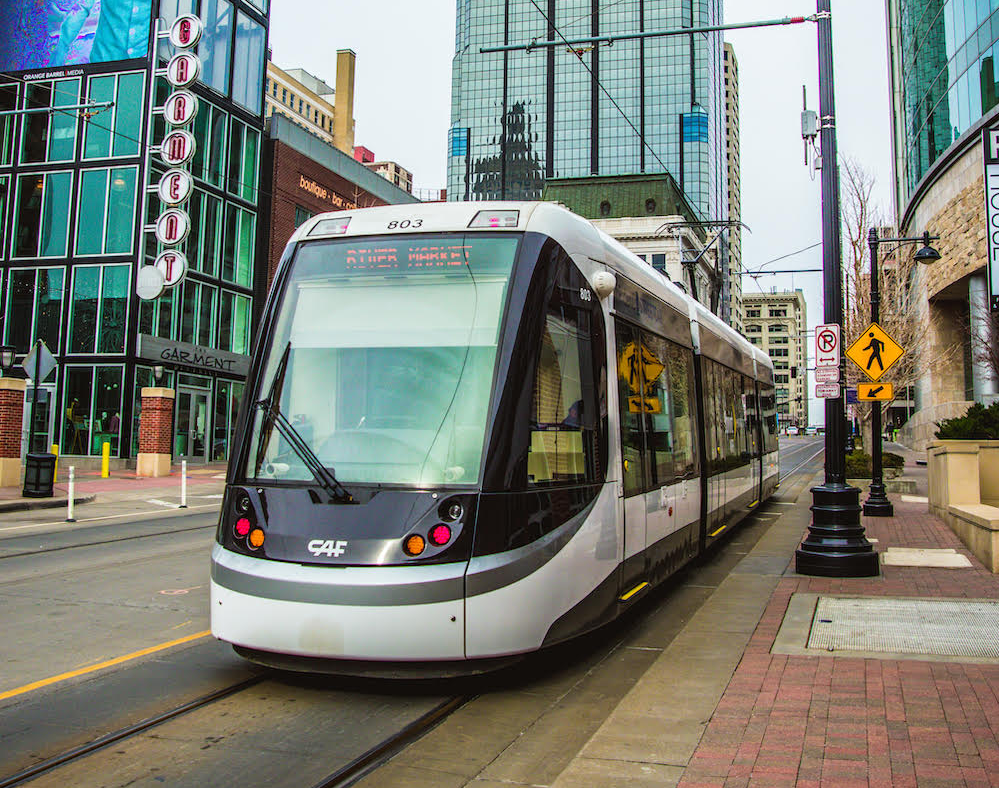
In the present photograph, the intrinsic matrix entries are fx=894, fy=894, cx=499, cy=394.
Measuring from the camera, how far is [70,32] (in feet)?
117

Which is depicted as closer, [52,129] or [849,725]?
[849,725]

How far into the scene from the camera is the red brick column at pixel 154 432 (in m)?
29.2

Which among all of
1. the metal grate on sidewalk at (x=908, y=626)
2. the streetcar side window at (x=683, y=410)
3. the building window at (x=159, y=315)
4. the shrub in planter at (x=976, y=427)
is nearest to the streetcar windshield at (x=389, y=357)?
the metal grate on sidewalk at (x=908, y=626)

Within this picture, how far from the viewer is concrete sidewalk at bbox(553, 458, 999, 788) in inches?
159

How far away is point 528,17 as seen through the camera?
4286 inches

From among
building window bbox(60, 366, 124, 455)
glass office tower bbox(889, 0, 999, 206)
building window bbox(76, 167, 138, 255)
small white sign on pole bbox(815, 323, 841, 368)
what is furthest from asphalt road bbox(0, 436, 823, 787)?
glass office tower bbox(889, 0, 999, 206)

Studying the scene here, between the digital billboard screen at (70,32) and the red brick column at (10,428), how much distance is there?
17517 mm

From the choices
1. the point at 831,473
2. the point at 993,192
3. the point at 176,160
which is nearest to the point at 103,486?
the point at 176,160

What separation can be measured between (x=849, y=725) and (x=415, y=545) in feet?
8.20

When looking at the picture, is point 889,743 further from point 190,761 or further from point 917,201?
point 917,201

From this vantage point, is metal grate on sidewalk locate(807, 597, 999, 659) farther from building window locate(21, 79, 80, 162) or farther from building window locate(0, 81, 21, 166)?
building window locate(0, 81, 21, 166)

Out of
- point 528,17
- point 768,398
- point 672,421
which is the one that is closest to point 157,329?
point 768,398

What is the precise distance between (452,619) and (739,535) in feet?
34.0

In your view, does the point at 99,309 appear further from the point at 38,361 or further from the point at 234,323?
the point at 38,361
